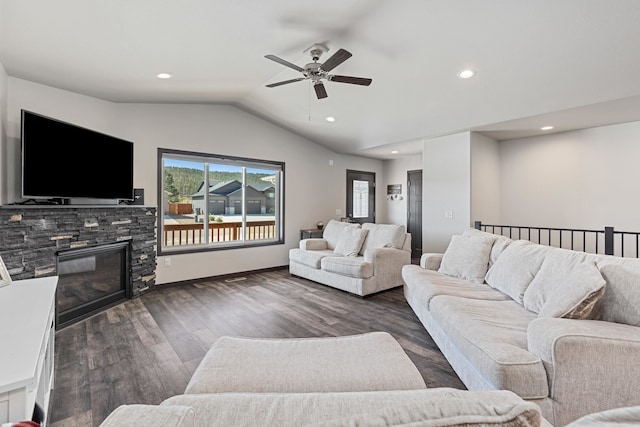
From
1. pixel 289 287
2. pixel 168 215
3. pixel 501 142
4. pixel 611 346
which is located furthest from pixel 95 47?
pixel 501 142

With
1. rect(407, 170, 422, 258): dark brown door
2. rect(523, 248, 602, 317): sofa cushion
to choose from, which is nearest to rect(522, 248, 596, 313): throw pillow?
rect(523, 248, 602, 317): sofa cushion

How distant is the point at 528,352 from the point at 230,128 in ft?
16.3

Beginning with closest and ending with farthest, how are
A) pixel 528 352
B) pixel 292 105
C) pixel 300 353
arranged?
pixel 300 353, pixel 528 352, pixel 292 105

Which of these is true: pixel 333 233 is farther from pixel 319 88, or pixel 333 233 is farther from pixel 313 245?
pixel 319 88

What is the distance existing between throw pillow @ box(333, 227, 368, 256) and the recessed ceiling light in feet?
8.03

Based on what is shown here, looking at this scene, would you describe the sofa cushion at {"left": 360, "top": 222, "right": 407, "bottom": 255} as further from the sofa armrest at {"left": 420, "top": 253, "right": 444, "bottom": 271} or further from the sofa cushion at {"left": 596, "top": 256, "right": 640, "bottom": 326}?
the sofa cushion at {"left": 596, "top": 256, "right": 640, "bottom": 326}

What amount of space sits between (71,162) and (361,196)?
5.60m

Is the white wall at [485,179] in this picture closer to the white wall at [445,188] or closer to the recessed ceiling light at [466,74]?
the white wall at [445,188]

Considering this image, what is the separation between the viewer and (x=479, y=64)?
3135 mm

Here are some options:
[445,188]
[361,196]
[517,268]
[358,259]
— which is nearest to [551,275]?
[517,268]

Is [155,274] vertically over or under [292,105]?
under

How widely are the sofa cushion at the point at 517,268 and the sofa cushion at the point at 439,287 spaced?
0.35 feet

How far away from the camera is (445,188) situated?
200 inches

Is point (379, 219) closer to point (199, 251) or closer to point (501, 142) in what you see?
point (501, 142)
